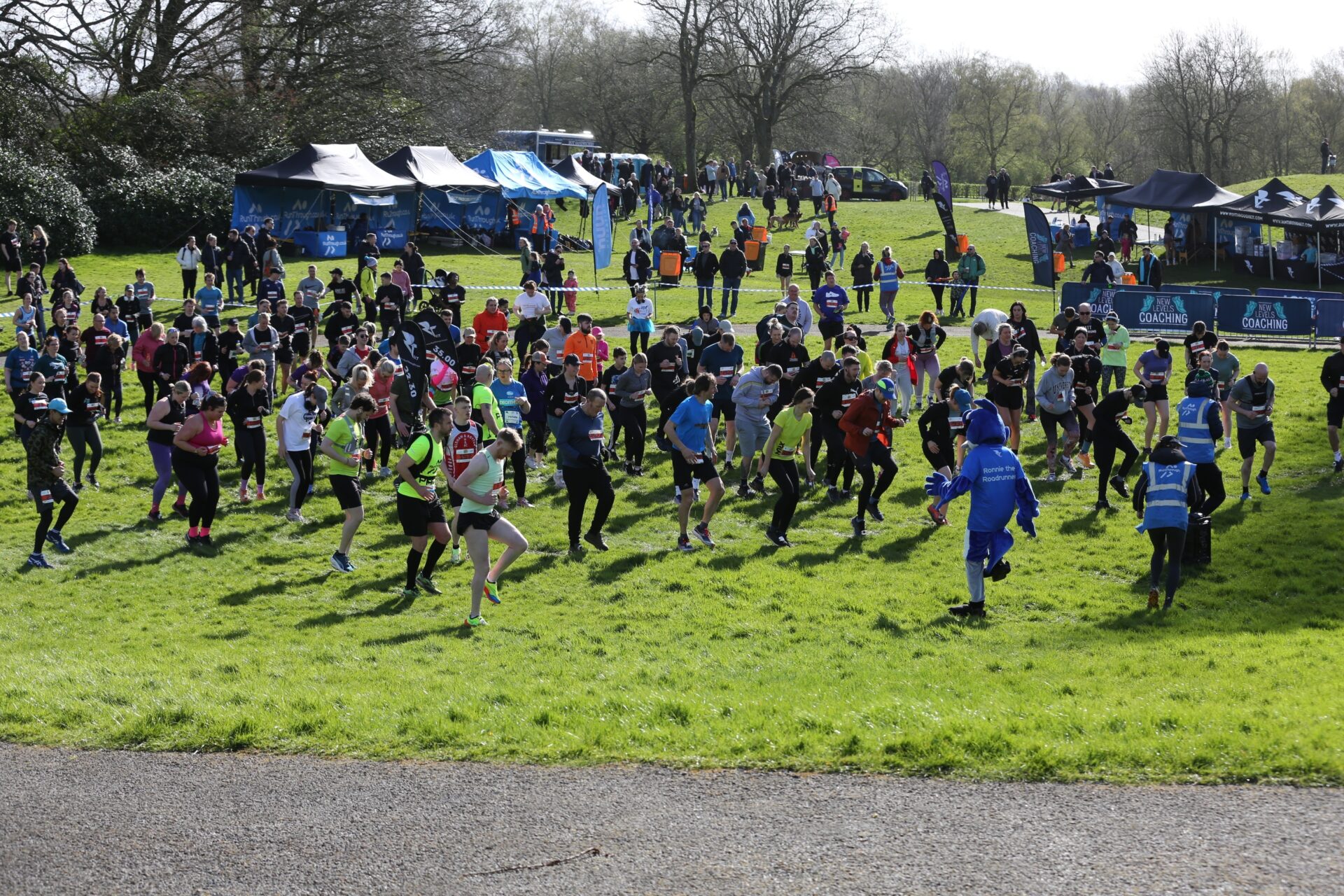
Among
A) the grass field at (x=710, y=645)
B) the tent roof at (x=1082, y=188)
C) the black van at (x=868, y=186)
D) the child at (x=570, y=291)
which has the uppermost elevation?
the black van at (x=868, y=186)

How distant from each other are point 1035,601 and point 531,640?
15.3ft

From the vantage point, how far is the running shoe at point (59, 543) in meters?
13.9

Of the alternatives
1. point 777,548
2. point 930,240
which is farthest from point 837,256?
point 777,548

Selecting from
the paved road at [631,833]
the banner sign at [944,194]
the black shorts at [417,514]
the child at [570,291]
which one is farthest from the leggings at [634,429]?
the banner sign at [944,194]

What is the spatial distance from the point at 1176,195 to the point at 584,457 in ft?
100

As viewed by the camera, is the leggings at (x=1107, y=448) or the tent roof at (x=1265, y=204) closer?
the leggings at (x=1107, y=448)

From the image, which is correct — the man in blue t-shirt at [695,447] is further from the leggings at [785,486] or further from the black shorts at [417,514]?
the black shorts at [417,514]

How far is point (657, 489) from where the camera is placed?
16.5 m

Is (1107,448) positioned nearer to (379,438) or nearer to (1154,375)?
(1154,375)

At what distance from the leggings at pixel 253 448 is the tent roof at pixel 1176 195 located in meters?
30.1

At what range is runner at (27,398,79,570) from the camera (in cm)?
1308

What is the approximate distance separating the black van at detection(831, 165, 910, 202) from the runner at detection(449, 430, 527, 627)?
150 feet

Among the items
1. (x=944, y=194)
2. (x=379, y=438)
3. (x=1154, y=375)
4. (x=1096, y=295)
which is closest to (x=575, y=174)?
(x=944, y=194)

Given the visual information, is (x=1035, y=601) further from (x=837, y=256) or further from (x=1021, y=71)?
(x=1021, y=71)
